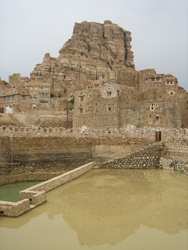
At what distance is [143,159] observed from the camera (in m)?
17.6

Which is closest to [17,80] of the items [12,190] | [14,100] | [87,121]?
[14,100]

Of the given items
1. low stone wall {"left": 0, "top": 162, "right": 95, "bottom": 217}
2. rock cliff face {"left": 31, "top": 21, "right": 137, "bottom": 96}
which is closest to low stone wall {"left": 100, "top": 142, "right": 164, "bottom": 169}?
low stone wall {"left": 0, "top": 162, "right": 95, "bottom": 217}

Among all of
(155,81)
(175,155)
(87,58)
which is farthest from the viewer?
(87,58)

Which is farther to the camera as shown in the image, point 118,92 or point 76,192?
point 118,92

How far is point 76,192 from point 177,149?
29.0 feet

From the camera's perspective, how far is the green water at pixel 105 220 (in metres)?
6.45

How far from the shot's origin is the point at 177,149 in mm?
16906

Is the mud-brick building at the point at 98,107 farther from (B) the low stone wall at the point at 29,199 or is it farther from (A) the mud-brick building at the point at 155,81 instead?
(B) the low stone wall at the point at 29,199

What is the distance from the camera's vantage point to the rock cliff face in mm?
48469

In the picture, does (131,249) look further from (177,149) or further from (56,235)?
(177,149)

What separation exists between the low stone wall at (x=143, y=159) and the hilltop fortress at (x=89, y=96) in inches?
391

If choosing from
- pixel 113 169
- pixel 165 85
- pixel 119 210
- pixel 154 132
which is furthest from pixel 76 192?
pixel 165 85

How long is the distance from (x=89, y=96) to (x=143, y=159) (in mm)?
14476

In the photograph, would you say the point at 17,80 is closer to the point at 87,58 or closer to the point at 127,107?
the point at 87,58
